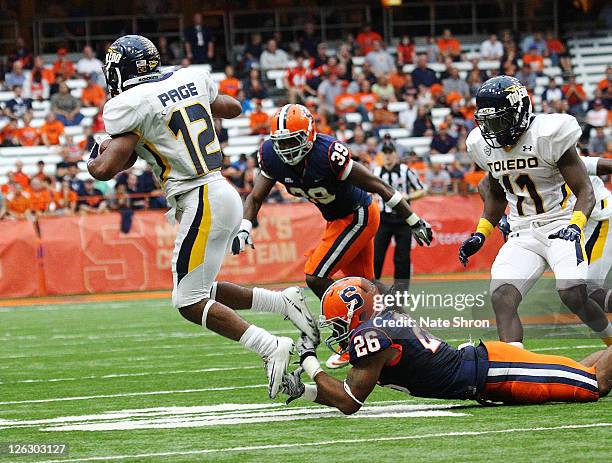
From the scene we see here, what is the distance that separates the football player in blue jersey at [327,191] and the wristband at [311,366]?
1.71m

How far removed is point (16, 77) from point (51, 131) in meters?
1.78

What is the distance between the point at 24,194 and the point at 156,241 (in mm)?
1994

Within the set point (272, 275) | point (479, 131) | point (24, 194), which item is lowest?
point (272, 275)

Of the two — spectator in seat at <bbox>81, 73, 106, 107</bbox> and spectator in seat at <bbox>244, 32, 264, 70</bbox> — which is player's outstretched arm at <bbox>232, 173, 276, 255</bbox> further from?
spectator in seat at <bbox>244, 32, 264, 70</bbox>

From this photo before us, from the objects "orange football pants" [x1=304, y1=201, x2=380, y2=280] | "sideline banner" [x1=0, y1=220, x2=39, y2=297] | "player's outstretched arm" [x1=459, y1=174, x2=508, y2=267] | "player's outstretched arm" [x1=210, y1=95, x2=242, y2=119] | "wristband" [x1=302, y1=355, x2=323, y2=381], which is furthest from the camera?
"sideline banner" [x1=0, y1=220, x2=39, y2=297]

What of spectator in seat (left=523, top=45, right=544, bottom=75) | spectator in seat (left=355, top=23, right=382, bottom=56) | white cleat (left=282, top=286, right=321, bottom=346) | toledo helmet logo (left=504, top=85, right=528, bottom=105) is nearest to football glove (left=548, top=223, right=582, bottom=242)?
toledo helmet logo (left=504, top=85, right=528, bottom=105)

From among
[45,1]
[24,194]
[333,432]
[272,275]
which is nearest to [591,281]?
[333,432]

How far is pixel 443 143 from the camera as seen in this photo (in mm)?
19703

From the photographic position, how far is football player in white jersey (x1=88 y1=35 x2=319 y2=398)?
6188 millimetres

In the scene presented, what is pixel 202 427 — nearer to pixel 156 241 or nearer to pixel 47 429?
pixel 47 429

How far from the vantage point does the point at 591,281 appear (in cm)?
722

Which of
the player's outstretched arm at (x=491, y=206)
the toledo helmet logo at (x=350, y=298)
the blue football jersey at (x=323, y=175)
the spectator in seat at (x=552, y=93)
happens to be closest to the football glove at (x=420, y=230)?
the blue football jersey at (x=323, y=175)

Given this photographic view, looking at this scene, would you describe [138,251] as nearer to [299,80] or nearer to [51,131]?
[51,131]

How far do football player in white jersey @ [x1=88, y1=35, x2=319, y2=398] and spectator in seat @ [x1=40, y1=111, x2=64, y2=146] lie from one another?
1303cm
